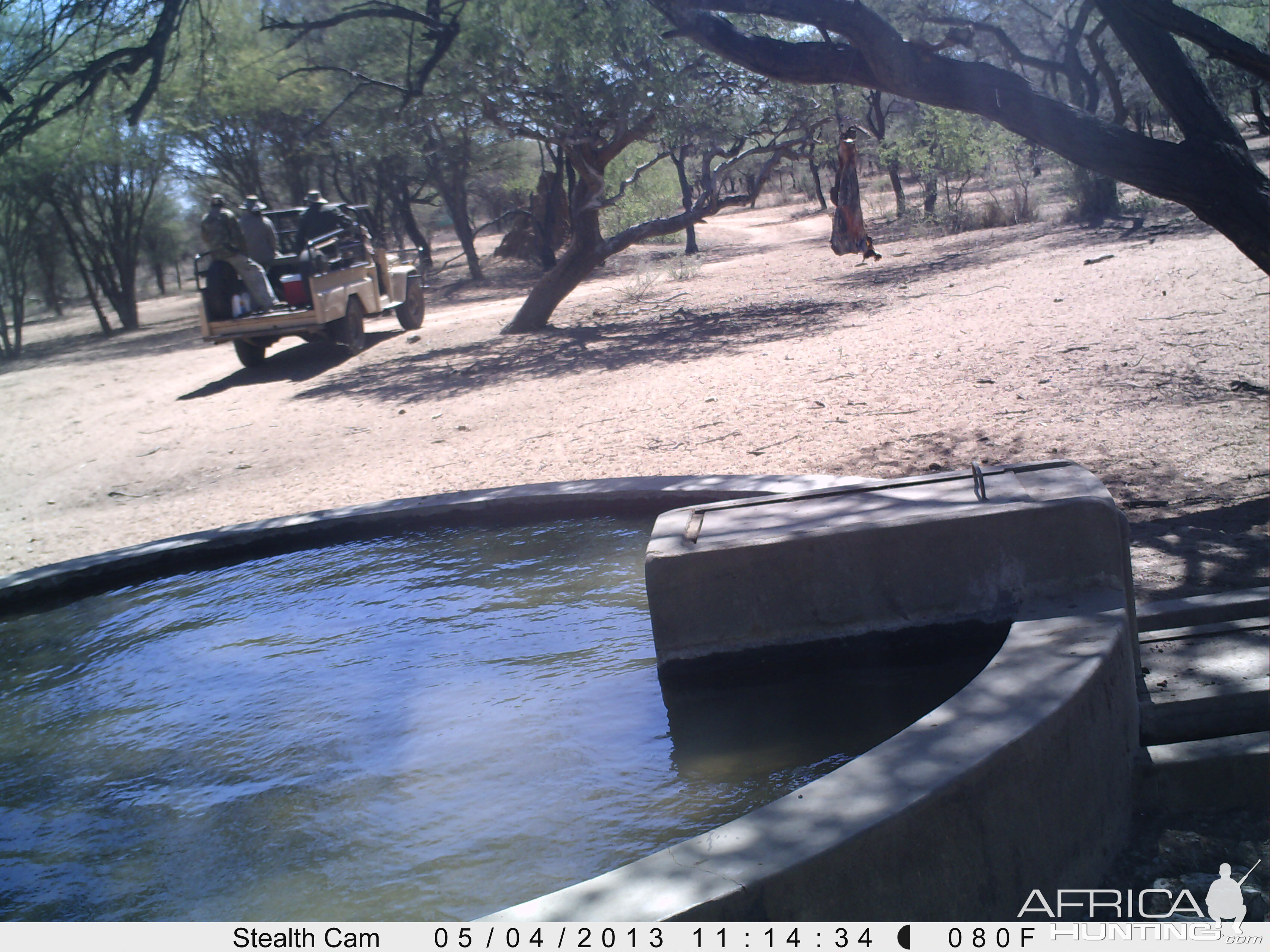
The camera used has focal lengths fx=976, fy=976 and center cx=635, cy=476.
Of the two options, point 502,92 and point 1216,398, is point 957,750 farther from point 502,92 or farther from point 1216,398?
point 502,92

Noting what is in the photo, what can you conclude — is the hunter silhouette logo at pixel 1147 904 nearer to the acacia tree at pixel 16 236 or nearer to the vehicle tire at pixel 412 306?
the vehicle tire at pixel 412 306

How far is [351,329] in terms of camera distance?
14.6 metres

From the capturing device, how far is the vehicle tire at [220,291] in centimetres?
1350

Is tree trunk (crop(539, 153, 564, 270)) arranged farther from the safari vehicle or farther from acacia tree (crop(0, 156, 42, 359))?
acacia tree (crop(0, 156, 42, 359))

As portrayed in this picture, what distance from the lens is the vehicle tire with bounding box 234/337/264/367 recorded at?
1404cm

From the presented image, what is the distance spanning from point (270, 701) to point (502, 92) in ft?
41.2

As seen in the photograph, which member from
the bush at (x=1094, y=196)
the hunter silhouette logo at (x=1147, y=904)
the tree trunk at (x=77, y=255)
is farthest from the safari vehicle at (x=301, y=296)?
the bush at (x=1094, y=196)

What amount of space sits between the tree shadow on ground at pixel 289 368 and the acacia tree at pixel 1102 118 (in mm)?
8731

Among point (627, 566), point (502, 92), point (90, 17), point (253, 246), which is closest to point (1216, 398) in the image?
point (627, 566)

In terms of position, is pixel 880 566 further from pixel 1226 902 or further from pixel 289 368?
pixel 289 368

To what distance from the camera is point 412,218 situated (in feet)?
100

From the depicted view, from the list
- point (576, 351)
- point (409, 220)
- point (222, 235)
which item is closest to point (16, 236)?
point (409, 220)

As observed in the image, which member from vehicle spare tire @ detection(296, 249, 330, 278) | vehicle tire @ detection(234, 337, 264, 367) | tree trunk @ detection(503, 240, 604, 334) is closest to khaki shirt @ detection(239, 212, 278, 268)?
vehicle spare tire @ detection(296, 249, 330, 278)

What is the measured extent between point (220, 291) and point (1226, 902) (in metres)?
14.0
